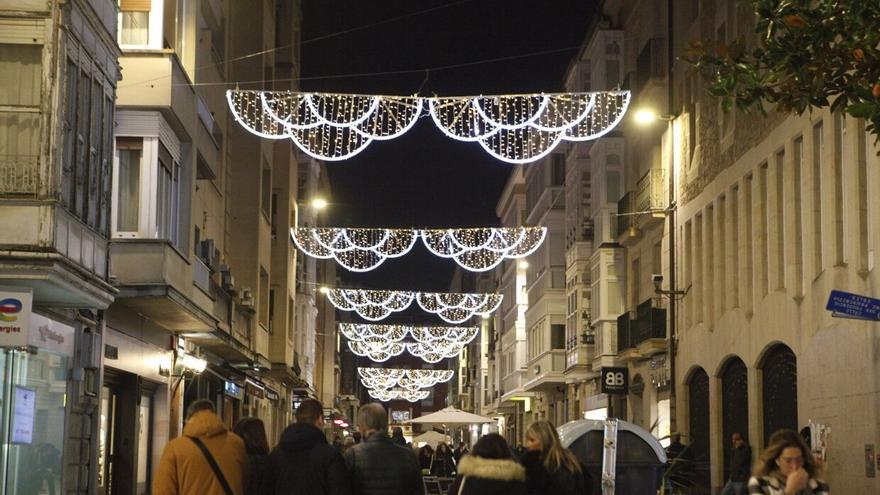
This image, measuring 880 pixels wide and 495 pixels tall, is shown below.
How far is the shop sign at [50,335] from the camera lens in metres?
17.0

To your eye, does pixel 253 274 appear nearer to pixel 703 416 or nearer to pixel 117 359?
pixel 703 416

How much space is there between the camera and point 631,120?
43.2 m

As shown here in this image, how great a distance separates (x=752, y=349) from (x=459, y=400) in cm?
11594

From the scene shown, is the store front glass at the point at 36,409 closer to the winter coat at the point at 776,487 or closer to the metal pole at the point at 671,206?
the winter coat at the point at 776,487

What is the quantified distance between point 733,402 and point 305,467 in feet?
74.3

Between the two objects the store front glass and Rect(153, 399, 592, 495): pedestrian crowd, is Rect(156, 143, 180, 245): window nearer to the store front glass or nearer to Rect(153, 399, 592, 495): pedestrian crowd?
the store front glass

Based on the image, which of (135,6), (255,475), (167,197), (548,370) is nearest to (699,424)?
(167,197)

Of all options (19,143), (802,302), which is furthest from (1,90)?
(802,302)

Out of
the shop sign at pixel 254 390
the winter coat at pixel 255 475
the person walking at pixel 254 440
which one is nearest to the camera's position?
the winter coat at pixel 255 475

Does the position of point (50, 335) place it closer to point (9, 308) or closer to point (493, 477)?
point (9, 308)

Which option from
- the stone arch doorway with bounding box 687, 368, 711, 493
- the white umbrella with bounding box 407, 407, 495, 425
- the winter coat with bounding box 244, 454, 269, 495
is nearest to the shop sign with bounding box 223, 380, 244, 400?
the white umbrella with bounding box 407, 407, 495, 425

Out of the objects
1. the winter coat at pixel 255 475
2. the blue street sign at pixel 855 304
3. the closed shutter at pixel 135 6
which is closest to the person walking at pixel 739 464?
the blue street sign at pixel 855 304

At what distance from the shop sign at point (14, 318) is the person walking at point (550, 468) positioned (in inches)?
245

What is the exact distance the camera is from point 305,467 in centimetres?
1009
